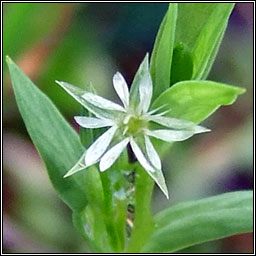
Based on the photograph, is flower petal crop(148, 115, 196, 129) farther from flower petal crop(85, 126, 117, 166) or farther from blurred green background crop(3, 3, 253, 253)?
blurred green background crop(3, 3, 253, 253)

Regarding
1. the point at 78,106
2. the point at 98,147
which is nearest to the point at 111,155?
the point at 98,147

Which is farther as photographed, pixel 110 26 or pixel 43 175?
pixel 110 26

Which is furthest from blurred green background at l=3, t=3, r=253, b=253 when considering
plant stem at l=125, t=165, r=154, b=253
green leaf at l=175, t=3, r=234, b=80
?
green leaf at l=175, t=3, r=234, b=80

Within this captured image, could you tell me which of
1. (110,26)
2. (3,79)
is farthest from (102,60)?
(3,79)

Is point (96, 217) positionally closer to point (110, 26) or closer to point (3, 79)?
point (3, 79)

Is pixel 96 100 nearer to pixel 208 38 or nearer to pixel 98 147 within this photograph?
pixel 98 147

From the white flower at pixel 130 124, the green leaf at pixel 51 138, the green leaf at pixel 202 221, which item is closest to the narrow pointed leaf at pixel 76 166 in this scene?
the white flower at pixel 130 124

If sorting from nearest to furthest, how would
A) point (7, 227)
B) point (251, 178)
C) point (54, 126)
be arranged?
point (54, 126) → point (7, 227) → point (251, 178)

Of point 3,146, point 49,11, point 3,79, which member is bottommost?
point 3,146
